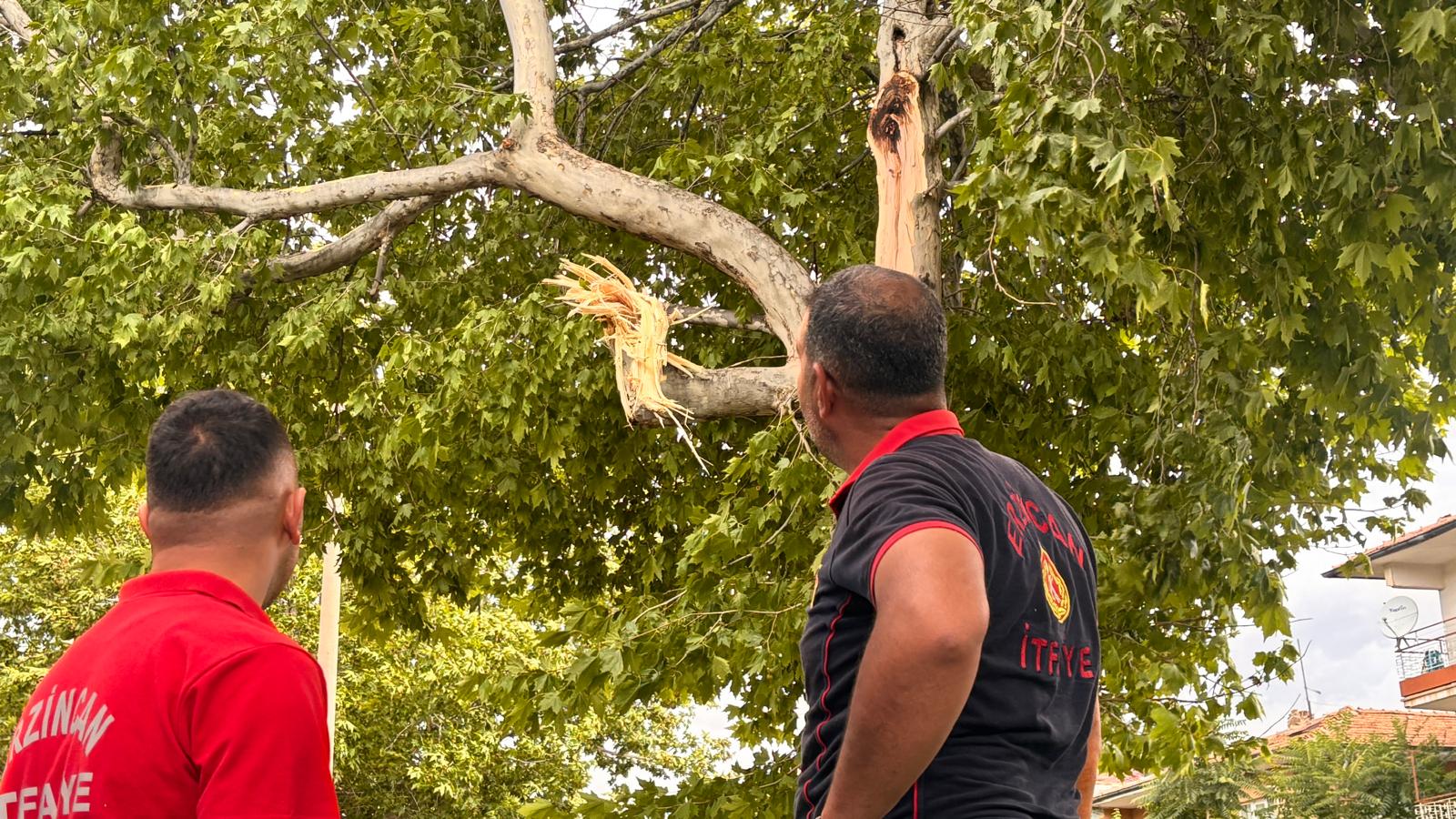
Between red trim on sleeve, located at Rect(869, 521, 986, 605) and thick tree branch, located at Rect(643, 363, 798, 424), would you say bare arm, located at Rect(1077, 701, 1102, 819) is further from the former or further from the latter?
thick tree branch, located at Rect(643, 363, 798, 424)

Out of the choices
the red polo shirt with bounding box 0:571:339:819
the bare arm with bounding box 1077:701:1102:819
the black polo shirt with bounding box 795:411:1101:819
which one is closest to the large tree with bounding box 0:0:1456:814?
the bare arm with bounding box 1077:701:1102:819

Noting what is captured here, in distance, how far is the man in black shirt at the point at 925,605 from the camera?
2.28m

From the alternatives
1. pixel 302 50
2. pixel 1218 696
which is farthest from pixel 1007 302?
pixel 302 50

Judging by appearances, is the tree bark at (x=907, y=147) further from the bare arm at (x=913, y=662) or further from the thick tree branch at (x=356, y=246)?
the bare arm at (x=913, y=662)

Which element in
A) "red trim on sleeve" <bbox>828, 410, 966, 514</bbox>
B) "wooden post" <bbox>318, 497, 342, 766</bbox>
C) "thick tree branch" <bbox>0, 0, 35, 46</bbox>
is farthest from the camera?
"wooden post" <bbox>318, 497, 342, 766</bbox>

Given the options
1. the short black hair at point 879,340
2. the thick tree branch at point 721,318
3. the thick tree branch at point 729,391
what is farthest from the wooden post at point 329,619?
the short black hair at point 879,340

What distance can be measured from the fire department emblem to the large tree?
311 centimetres

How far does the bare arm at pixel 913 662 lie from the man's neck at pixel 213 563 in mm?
984

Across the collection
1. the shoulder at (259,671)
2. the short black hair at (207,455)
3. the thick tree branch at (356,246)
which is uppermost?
the thick tree branch at (356,246)

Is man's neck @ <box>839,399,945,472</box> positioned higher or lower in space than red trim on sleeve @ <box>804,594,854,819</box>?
higher

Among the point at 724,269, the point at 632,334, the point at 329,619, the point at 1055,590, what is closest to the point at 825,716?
the point at 1055,590

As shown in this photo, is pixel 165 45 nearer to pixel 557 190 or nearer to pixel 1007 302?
pixel 557 190

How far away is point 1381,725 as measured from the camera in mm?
31453

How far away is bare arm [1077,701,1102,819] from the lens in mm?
2826
